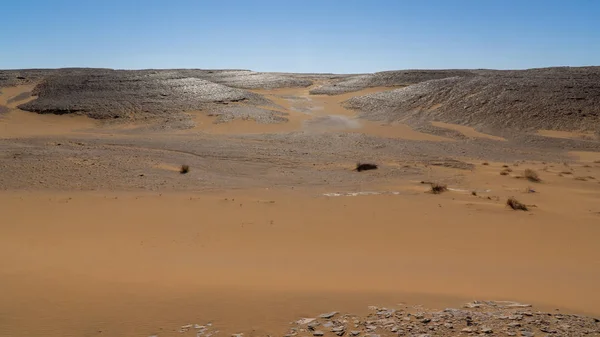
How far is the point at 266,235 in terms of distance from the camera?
11.0 metres

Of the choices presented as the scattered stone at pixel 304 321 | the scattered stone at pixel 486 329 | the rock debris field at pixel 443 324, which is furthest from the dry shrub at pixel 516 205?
the scattered stone at pixel 304 321

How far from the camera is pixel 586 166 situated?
22.4m

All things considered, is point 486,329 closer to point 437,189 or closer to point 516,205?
point 516,205

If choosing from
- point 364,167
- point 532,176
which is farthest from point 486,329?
point 532,176

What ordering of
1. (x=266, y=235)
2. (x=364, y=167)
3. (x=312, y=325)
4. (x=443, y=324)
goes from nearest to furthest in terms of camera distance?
(x=443, y=324), (x=312, y=325), (x=266, y=235), (x=364, y=167)

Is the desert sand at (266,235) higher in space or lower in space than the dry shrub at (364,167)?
lower

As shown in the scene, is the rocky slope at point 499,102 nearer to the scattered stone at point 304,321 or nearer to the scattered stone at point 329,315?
the scattered stone at point 329,315

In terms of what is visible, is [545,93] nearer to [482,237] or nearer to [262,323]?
[482,237]

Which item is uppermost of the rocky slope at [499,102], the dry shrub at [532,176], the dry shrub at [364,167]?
the rocky slope at [499,102]

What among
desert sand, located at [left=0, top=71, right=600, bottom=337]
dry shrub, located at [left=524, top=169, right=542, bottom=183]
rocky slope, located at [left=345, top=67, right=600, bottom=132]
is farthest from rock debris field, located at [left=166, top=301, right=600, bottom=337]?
rocky slope, located at [left=345, top=67, right=600, bottom=132]

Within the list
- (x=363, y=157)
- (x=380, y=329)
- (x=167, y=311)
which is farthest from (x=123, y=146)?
(x=380, y=329)

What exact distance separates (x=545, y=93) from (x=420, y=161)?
19.4 meters

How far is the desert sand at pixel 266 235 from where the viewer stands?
6609 mm

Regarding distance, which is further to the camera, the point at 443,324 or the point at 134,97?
the point at 134,97
